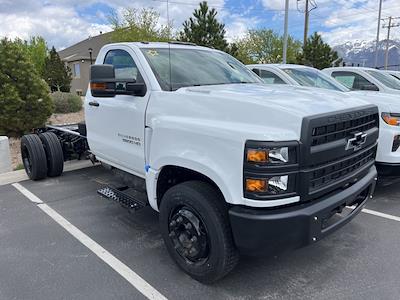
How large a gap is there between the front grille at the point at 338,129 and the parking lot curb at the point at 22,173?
537cm

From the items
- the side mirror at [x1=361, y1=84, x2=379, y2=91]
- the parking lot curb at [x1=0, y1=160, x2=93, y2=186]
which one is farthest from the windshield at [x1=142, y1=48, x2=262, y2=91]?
the side mirror at [x1=361, y1=84, x2=379, y2=91]

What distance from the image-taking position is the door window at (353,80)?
8195 mm

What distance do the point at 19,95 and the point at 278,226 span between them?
31.2 ft

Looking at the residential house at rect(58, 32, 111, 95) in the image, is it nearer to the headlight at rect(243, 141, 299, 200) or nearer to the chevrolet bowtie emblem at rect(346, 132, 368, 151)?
the chevrolet bowtie emblem at rect(346, 132, 368, 151)

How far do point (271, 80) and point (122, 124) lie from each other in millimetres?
4275

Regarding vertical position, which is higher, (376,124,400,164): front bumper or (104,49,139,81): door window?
(104,49,139,81): door window

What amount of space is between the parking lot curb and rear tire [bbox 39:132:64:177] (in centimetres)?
57

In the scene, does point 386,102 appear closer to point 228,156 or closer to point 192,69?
point 192,69

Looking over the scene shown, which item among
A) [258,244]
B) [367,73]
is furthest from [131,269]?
[367,73]

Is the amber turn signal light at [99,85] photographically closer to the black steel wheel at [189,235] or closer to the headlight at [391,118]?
the black steel wheel at [189,235]

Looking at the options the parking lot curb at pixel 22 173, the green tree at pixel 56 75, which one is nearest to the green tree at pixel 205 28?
the parking lot curb at pixel 22 173

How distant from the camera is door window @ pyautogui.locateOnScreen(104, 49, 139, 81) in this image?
12.7 ft

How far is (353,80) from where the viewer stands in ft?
27.7

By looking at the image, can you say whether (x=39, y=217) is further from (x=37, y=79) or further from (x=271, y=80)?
(x=37, y=79)
